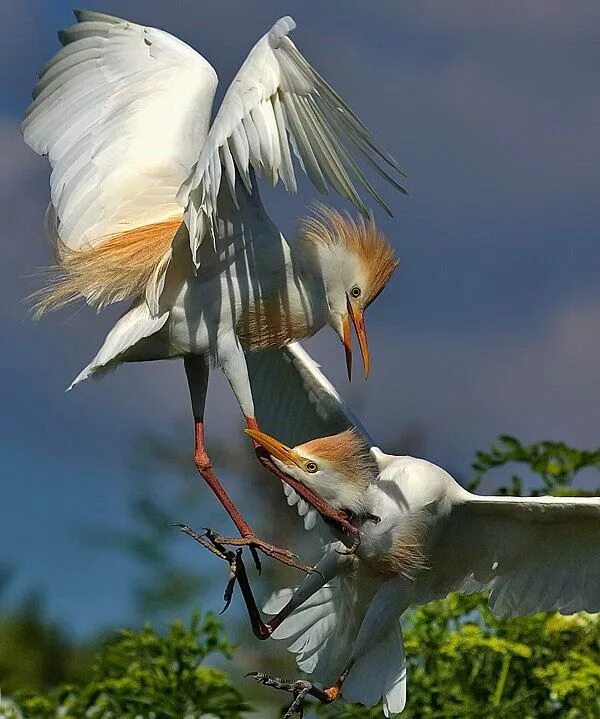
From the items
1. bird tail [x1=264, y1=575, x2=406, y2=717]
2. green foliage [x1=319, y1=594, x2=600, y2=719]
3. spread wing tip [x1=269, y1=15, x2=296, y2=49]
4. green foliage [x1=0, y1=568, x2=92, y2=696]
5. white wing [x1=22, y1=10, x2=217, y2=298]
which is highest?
spread wing tip [x1=269, y1=15, x2=296, y2=49]

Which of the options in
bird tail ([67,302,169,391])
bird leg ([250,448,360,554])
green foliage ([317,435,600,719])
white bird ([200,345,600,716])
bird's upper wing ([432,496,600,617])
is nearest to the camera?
bird tail ([67,302,169,391])

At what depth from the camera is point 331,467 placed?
4184mm

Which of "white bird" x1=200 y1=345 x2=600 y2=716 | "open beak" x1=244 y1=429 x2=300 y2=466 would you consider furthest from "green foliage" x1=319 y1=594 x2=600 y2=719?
"open beak" x1=244 y1=429 x2=300 y2=466

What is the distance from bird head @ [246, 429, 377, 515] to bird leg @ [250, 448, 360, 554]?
0.02 meters

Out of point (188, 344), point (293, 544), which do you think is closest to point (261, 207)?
point (188, 344)

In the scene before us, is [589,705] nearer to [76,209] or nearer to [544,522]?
[544,522]

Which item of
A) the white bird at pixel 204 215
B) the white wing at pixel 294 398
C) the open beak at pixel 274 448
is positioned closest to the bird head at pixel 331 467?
the open beak at pixel 274 448

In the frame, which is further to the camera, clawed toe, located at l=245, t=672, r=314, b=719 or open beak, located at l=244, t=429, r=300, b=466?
clawed toe, located at l=245, t=672, r=314, b=719

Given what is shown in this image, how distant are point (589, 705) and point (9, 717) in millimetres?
2204

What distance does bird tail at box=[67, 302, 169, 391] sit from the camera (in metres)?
3.77

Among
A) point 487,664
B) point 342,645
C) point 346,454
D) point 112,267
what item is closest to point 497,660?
point 487,664

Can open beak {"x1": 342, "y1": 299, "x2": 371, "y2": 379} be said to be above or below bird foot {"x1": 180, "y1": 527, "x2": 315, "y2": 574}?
above

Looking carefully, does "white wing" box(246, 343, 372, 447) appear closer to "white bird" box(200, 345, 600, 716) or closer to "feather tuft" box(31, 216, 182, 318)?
"white bird" box(200, 345, 600, 716)

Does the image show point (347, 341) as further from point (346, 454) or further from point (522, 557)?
point (522, 557)
